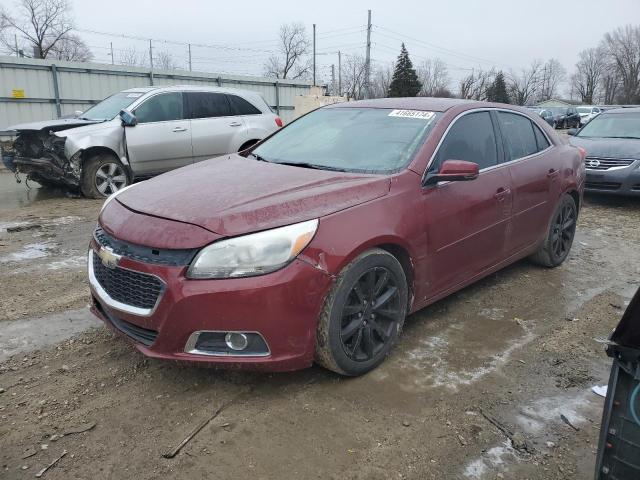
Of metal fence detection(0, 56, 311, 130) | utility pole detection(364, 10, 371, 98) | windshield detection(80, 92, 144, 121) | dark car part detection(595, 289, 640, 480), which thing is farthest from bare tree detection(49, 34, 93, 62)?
dark car part detection(595, 289, 640, 480)

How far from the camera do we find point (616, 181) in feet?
28.0

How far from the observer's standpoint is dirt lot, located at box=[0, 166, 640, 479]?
2.44 m

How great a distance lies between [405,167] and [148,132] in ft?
20.3

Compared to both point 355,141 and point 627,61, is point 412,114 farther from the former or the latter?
point 627,61

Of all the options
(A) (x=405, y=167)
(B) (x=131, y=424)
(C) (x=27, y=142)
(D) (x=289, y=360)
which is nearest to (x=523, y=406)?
(D) (x=289, y=360)

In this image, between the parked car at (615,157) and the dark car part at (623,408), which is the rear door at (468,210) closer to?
the dark car part at (623,408)

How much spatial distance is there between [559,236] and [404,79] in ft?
170

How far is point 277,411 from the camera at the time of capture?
9.21ft

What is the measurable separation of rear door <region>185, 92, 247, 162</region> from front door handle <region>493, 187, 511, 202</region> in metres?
6.04

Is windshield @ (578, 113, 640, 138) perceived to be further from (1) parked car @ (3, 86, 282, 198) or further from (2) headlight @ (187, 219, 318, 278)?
(2) headlight @ (187, 219, 318, 278)

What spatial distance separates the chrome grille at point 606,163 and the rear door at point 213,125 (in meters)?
5.97

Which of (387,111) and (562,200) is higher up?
(387,111)

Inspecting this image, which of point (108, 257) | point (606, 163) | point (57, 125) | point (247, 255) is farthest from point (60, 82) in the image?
point (247, 255)

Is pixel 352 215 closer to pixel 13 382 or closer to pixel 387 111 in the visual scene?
pixel 387 111
